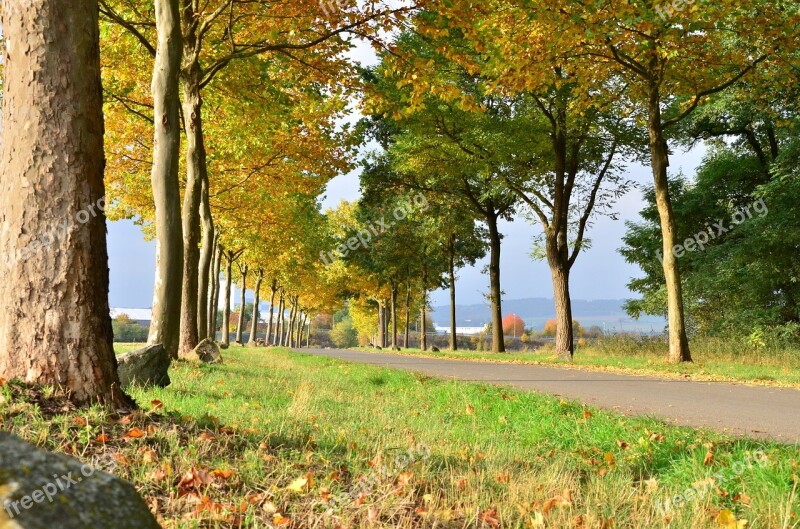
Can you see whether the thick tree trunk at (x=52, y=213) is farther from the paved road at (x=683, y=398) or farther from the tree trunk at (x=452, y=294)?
the tree trunk at (x=452, y=294)

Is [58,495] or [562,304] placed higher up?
[562,304]

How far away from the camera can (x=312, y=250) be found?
2962cm

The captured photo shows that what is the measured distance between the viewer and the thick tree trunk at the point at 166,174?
10.8 meters

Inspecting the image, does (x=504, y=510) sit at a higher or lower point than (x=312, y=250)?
lower

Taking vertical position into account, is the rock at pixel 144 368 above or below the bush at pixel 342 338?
above

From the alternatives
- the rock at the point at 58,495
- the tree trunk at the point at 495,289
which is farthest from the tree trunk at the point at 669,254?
the rock at the point at 58,495

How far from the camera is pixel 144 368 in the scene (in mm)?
8180

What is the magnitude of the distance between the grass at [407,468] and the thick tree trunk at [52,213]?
1.25 feet

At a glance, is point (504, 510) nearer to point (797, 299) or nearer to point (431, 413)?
point (431, 413)

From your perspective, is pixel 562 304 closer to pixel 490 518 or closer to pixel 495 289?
pixel 495 289

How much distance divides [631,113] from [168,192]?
15402 millimetres

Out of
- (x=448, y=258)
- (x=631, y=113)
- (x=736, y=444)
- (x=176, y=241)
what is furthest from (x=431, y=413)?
(x=448, y=258)

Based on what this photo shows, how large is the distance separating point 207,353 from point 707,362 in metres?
13.1

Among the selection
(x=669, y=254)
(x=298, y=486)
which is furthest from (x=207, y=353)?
(x=669, y=254)
